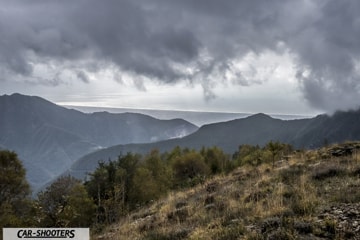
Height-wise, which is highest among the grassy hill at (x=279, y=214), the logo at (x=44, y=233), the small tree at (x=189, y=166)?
the logo at (x=44, y=233)

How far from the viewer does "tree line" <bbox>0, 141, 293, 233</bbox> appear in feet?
67.6

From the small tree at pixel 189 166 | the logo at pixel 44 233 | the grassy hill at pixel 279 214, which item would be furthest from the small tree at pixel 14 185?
the small tree at pixel 189 166

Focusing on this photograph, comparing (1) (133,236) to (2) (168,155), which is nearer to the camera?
(1) (133,236)

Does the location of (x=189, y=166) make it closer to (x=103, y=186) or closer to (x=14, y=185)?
(x=103, y=186)

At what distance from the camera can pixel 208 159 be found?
79.0 metres

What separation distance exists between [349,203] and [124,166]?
153 feet

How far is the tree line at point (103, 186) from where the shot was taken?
67.6ft

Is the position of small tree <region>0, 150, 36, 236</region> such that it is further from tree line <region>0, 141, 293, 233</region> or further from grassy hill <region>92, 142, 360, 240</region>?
grassy hill <region>92, 142, 360, 240</region>

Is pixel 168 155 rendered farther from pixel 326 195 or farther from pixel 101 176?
pixel 326 195

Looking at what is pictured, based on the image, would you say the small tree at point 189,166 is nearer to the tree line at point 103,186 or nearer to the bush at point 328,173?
the tree line at point 103,186

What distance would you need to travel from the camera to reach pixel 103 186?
144 ft

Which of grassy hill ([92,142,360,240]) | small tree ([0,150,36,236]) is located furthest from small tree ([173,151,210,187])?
grassy hill ([92,142,360,240])

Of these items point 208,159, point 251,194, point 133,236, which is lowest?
point 208,159

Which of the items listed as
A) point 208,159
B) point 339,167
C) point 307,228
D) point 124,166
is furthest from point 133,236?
point 208,159
